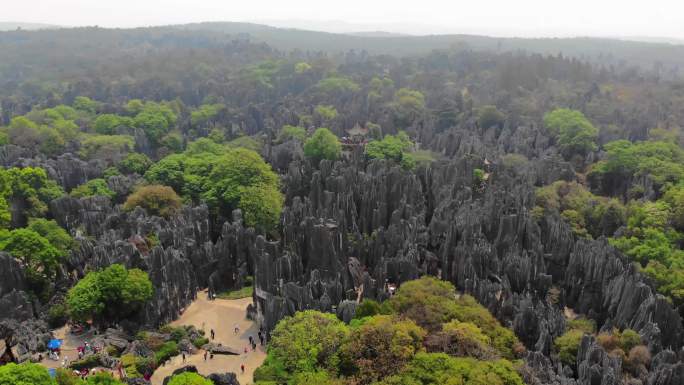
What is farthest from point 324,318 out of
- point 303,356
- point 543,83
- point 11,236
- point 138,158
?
point 543,83

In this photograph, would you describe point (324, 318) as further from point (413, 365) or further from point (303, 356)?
point (413, 365)

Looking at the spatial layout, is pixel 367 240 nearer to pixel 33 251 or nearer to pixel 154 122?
pixel 33 251

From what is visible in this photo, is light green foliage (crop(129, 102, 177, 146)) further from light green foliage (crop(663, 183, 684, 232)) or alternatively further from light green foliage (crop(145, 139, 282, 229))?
light green foliage (crop(663, 183, 684, 232))

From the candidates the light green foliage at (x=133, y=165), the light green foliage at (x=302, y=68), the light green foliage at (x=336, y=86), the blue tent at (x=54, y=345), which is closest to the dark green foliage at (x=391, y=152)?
the light green foliage at (x=133, y=165)

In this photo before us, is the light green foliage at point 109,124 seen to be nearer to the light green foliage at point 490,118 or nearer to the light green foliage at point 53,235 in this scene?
the light green foliage at point 53,235

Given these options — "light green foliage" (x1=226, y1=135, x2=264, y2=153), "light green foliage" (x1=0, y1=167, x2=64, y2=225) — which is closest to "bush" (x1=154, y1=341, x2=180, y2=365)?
"light green foliage" (x1=0, y1=167, x2=64, y2=225)

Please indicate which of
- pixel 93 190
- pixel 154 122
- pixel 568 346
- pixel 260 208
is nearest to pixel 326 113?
pixel 154 122
